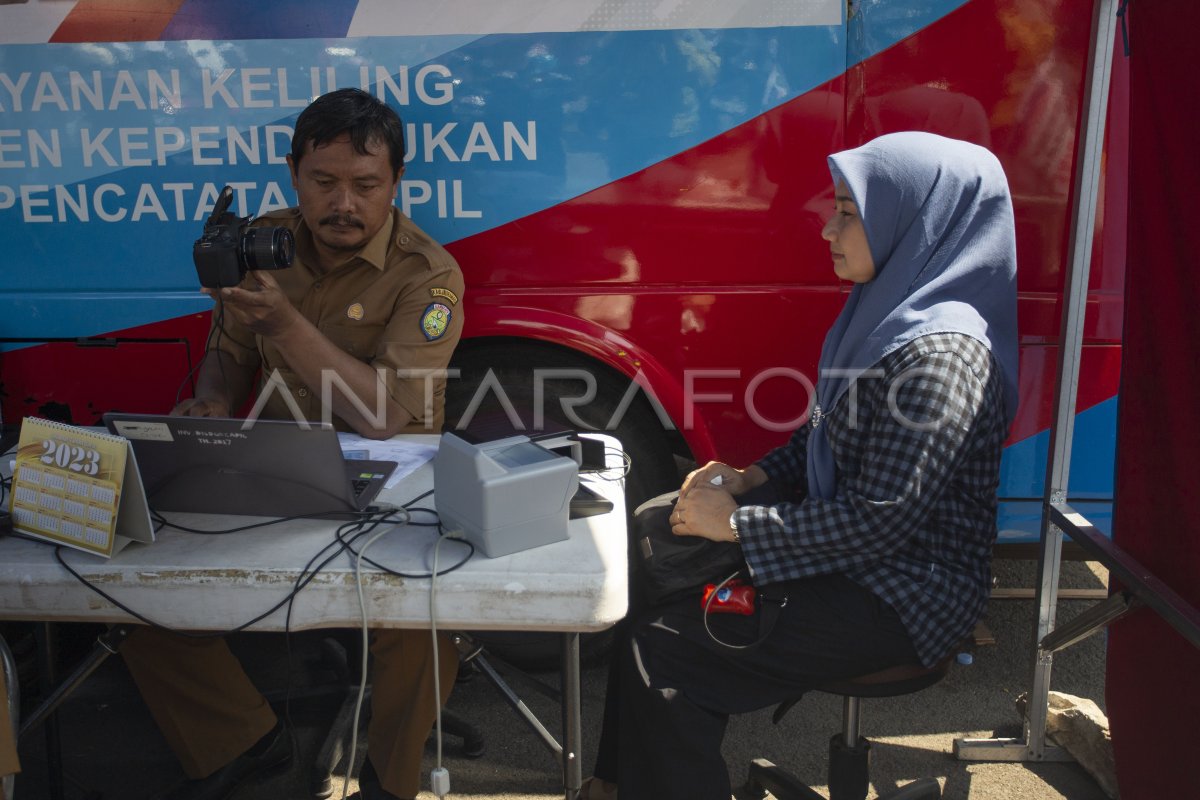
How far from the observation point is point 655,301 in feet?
8.65

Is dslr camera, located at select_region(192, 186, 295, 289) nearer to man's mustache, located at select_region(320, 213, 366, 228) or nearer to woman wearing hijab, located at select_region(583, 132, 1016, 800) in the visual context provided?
man's mustache, located at select_region(320, 213, 366, 228)

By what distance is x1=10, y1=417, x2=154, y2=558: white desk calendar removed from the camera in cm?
149

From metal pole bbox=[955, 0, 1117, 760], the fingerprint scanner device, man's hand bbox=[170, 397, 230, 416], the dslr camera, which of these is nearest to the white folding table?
the fingerprint scanner device

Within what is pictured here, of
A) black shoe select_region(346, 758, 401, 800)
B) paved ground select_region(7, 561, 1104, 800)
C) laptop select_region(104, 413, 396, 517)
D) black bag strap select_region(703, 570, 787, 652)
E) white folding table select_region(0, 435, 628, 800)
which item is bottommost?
paved ground select_region(7, 561, 1104, 800)

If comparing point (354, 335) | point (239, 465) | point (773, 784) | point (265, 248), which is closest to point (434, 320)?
point (354, 335)

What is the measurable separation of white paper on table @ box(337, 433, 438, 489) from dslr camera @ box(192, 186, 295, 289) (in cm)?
38

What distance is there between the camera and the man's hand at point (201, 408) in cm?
229

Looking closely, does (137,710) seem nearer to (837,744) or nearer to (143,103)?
(143,103)

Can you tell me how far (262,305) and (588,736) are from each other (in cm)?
142

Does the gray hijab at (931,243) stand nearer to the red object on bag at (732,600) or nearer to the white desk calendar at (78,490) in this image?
the red object on bag at (732,600)

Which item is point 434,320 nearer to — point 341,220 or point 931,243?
point 341,220

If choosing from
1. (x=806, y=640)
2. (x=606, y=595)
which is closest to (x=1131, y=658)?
(x=806, y=640)

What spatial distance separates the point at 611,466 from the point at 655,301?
2.44 feet

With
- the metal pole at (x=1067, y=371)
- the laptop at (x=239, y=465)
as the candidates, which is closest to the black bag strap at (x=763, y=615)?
the laptop at (x=239, y=465)
